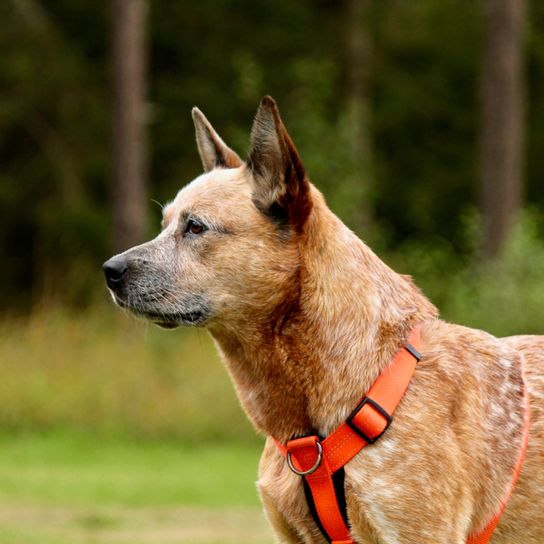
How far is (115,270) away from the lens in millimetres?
4852

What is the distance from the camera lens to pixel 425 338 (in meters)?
4.65

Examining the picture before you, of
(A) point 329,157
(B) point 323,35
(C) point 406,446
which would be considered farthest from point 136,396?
(B) point 323,35

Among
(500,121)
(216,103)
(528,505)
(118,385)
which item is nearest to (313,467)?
(528,505)

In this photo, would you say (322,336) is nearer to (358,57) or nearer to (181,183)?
(181,183)

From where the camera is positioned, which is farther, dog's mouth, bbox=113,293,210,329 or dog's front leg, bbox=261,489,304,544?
dog's mouth, bbox=113,293,210,329

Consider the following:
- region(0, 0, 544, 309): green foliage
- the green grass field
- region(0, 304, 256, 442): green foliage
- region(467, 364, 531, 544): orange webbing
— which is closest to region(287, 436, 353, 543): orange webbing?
region(467, 364, 531, 544): orange webbing

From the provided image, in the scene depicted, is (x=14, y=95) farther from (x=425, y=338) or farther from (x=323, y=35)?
(x=425, y=338)

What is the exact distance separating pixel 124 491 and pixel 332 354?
6418 millimetres

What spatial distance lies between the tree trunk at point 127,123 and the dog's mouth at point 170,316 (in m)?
11.7

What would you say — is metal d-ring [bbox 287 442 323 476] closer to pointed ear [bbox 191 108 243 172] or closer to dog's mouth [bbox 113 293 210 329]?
dog's mouth [bbox 113 293 210 329]

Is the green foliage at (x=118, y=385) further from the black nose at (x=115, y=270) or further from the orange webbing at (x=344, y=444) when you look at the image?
the orange webbing at (x=344, y=444)

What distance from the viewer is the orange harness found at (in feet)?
14.5

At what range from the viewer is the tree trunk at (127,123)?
656 inches

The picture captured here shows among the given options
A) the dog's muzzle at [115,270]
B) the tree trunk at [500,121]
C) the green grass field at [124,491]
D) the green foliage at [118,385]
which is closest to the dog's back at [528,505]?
the dog's muzzle at [115,270]
